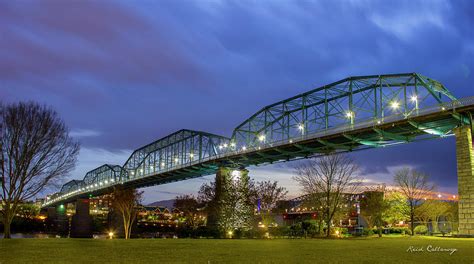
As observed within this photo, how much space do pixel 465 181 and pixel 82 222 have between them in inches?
4902

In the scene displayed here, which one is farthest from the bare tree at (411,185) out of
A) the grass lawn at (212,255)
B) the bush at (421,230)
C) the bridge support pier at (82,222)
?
the bridge support pier at (82,222)

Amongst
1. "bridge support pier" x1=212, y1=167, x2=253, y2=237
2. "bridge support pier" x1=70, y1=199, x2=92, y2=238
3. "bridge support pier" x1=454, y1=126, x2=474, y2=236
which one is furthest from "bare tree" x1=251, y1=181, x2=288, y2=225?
"bridge support pier" x1=70, y1=199, x2=92, y2=238

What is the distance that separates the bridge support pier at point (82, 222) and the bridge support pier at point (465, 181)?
347ft

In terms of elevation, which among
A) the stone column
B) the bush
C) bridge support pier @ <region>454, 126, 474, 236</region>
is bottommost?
the stone column

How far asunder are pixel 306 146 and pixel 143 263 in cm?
5977

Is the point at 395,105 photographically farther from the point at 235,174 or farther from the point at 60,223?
the point at 60,223

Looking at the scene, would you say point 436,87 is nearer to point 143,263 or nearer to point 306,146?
point 306,146

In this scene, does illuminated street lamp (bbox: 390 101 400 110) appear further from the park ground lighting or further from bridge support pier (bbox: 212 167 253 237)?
the park ground lighting

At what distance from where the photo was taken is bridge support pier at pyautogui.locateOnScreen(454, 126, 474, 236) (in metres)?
44.4

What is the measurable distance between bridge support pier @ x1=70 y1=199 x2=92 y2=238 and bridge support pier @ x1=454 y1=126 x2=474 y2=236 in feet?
347

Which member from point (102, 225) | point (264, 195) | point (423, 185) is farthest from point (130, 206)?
point (102, 225)

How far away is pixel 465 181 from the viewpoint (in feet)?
151

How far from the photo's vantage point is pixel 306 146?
75.2 metres

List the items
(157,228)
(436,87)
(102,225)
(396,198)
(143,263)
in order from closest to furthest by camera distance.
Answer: (143,263), (436,87), (396,198), (157,228), (102,225)
